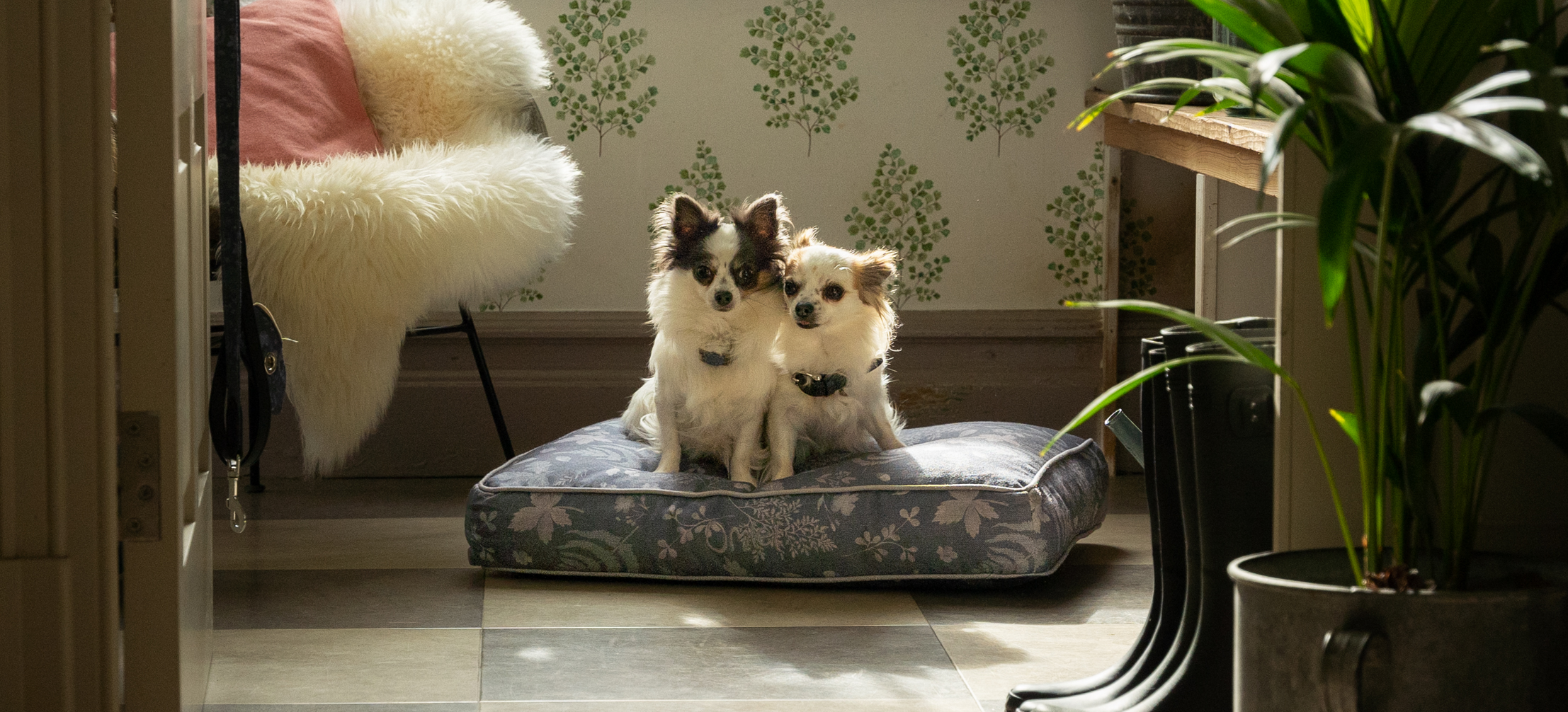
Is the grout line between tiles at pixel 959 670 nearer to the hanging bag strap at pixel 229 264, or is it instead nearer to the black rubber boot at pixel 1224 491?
the black rubber boot at pixel 1224 491

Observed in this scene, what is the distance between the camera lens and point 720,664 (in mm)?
1704

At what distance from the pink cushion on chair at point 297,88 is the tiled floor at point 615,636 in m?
0.71

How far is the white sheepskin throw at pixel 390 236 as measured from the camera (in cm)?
225

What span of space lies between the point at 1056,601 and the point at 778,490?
436 mm

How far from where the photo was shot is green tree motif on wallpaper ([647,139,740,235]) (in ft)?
9.98

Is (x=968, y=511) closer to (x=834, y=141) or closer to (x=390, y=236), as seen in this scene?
(x=390, y=236)

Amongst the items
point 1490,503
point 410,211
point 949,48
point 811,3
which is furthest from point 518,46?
point 1490,503

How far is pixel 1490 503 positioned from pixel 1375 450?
0.26m

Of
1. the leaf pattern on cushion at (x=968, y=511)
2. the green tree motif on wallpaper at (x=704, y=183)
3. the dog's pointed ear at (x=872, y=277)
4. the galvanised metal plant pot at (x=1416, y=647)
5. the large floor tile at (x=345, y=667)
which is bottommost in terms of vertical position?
the large floor tile at (x=345, y=667)

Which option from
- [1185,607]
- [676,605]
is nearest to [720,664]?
[676,605]

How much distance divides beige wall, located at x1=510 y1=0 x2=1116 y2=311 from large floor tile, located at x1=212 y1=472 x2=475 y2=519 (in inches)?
18.9

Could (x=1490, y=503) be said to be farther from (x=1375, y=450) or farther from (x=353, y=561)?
(x=353, y=561)

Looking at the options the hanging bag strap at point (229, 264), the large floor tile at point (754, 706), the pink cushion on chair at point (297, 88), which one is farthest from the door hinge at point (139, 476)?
the pink cushion on chair at point (297, 88)

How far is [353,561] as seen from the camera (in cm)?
223
